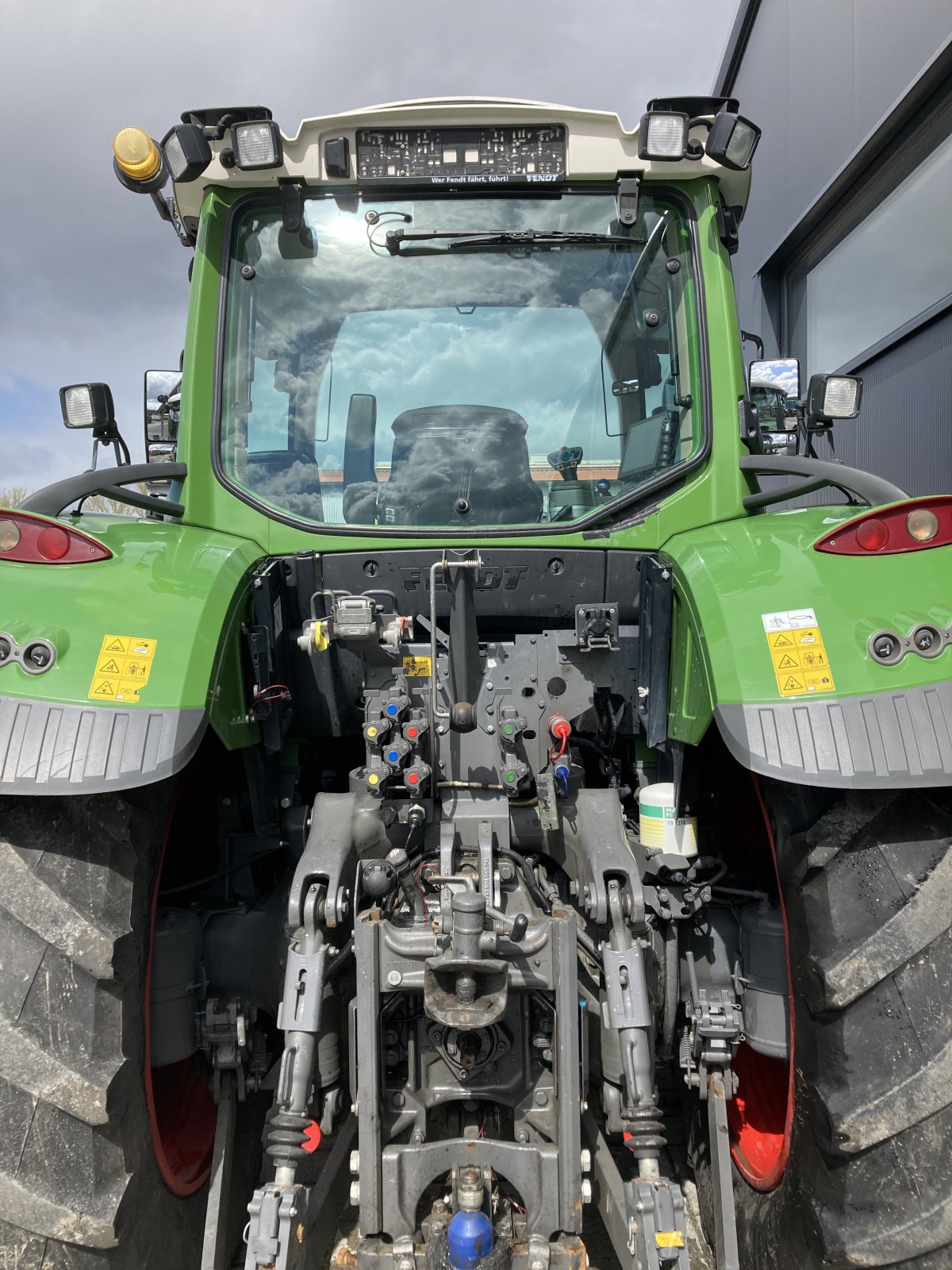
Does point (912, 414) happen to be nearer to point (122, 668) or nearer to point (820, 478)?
point (820, 478)

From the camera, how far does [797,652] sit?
173cm

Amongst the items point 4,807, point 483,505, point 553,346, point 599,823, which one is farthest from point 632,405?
point 4,807

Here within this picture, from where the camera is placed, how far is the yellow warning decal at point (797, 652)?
1693mm

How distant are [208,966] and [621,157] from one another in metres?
2.44

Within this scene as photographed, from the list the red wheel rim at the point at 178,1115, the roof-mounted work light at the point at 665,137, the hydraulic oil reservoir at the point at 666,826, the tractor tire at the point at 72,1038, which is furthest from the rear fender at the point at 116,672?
the roof-mounted work light at the point at 665,137

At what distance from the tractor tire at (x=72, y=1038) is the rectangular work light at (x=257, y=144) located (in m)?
1.73

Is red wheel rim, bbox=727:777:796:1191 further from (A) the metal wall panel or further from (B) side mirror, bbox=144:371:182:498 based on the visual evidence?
(A) the metal wall panel

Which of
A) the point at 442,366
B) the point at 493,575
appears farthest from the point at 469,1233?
the point at 442,366

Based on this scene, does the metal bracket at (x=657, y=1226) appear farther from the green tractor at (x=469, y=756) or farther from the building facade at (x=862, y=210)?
the building facade at (x=862, y=210)

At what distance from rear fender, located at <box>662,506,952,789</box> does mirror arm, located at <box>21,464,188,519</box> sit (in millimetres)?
1440

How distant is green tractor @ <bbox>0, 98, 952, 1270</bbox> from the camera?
5.38ft

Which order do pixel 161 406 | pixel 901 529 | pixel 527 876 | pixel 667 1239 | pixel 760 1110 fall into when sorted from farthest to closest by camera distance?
1. pixel 161 406
2. pixel 760 1110
3. pixel 527 876
4. pixel 901 529
5. pixel 667 1239

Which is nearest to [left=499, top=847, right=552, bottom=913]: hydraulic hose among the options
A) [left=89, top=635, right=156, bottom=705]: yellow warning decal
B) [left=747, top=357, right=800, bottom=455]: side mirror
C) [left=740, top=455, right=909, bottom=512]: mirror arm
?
[left=89, top=635, right=156, bottom=705]: yellow warning decal

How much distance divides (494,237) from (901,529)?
1.42 m
